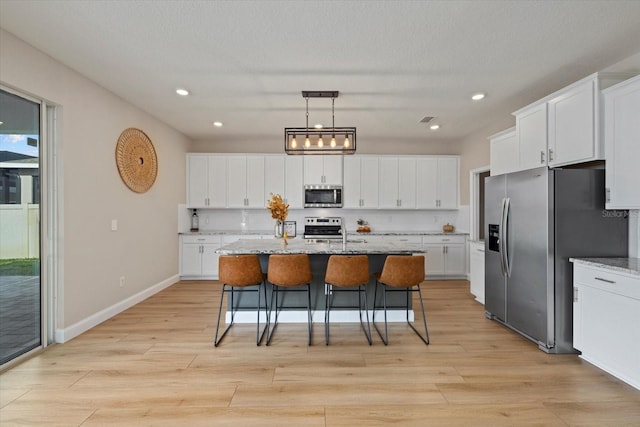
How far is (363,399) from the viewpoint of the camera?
2299 millimetres

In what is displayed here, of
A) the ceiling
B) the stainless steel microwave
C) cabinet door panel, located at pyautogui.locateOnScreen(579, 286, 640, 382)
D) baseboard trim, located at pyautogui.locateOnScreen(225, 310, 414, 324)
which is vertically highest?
the ceiling

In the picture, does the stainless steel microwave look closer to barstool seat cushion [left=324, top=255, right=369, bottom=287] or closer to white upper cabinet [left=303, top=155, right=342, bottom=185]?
white upper cabinet [left=303, top=155, right=342, bottom=185]

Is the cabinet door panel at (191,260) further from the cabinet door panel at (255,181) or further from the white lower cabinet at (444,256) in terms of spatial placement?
the white lower cabinet at (444,256)

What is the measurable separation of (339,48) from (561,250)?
267 cm

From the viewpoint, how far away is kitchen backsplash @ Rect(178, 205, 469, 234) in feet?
21.6

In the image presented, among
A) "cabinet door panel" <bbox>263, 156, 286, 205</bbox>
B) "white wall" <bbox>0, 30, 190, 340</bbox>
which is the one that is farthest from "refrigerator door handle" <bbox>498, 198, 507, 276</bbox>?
"white wall" <bbox>0, 30, 190, 340</bbox>

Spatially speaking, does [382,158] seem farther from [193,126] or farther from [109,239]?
[109,239]

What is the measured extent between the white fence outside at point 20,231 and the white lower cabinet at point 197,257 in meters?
3.01

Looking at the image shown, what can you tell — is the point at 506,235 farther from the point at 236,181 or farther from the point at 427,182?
the point at 236,181

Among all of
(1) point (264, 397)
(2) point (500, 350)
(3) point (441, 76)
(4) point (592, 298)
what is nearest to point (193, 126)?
(3) point (441, 76)

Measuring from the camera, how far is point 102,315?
3.77m

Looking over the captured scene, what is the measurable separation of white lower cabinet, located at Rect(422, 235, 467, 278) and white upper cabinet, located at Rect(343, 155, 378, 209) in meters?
1.26

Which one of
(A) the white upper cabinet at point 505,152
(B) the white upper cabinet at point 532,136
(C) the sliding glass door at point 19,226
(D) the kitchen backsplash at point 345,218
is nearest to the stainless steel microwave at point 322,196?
(D) the kitchen backsplash at point 345,218

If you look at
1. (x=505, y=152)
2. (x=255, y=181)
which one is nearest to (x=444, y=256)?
(x=505, y=152)
